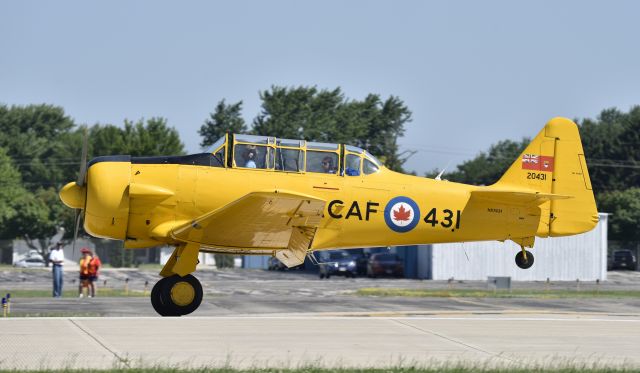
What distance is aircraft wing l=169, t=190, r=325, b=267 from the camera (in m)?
16.9

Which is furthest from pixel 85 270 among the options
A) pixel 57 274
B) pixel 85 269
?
pixel 57 274

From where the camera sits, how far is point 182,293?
18.0 m

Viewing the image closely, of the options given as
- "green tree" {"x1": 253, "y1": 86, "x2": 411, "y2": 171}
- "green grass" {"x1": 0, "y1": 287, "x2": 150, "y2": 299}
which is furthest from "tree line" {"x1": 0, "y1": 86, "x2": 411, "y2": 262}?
"green grass" {"x1": 0, "y1": 287, "x2": 150, "y2": 299}

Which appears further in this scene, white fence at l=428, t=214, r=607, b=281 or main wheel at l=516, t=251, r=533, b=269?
white fence at l=428, t=214, r=607, b=281

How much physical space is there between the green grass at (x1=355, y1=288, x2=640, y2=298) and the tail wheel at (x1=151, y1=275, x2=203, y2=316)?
836 inches

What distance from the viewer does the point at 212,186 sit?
59.7 ft

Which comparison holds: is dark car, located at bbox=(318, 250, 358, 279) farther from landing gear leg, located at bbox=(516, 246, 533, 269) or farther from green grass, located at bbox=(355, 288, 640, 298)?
landing gear leg, located at bbox=(516, 246, 533, 269)

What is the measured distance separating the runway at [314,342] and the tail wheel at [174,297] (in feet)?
2.71

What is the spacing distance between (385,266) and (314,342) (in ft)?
119

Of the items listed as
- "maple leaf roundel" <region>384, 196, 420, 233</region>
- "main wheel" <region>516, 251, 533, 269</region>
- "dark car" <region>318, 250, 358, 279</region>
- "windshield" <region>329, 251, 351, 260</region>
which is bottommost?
"dark car" <region>318, 250, 358, 279</region>

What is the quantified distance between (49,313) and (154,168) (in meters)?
11.2

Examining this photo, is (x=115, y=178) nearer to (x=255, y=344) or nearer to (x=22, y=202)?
(x=255, y=344)

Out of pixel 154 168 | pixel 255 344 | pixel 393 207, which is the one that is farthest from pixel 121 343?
pixel 393 207

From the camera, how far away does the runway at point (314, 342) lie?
17.8 m
